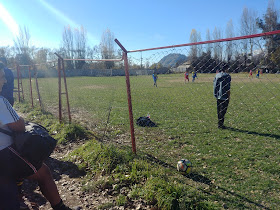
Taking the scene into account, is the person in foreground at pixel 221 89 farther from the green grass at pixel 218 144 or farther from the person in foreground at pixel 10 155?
the person in foreground at pixel 10 155

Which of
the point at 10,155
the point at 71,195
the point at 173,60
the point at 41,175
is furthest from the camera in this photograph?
the point at 173,60

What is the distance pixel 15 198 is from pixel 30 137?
54cm

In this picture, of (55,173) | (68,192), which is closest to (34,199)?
(68,192)

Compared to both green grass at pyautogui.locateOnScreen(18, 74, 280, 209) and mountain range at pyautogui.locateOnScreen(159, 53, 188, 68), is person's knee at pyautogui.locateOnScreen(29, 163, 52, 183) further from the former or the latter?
mountain range at pyautogui.locateOnScreen(159, 53, 188, 68)

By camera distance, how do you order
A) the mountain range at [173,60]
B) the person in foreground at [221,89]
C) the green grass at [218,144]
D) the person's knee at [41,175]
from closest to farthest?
the person's knee at [41,175] < the green grass at [218,144] < the mountain range at [173,60] < the person in foreground at [221,89]

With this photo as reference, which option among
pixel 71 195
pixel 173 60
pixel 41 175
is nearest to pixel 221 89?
pixel 173 60

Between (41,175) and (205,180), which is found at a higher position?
(41,175)

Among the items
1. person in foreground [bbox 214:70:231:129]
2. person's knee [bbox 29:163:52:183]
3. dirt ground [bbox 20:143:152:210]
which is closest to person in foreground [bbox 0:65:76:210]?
person's knee [bbox 29:163:52:183]

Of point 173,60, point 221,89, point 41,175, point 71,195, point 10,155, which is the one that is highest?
point 173,60

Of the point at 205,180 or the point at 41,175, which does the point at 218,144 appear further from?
the point at 41,175

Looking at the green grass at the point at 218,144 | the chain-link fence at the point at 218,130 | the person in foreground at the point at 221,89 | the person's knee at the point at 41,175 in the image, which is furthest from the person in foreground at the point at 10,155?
the person in foreground at the point at 221,89

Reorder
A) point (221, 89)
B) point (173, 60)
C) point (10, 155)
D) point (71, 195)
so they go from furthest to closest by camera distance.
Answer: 1. point (221, 89)
2. point (173, 60)
3. point (71, 195)
4. point (10, 155)

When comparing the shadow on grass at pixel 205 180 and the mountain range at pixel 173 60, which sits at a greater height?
the mountain range at pixel 173 60

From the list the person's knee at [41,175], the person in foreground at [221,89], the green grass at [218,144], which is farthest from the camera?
the person in foreground at [221,89]
